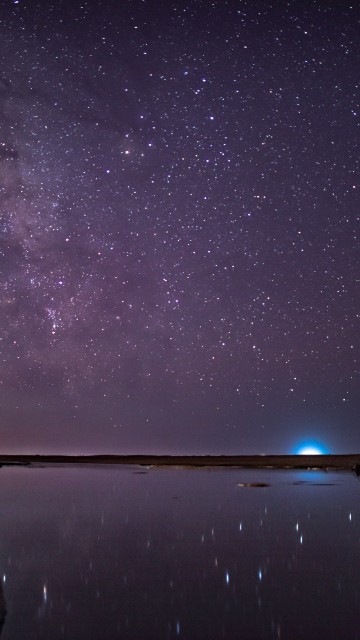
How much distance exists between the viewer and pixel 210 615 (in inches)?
366

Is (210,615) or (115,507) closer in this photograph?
(210,615)

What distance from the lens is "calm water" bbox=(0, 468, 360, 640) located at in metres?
8.74

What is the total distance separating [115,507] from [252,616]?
17.6 m

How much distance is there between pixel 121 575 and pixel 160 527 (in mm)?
7553

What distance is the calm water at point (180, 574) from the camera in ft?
28.7

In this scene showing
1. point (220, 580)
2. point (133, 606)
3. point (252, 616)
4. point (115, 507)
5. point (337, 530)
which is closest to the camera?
point (252, 616)

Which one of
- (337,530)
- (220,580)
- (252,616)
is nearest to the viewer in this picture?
(252,616)

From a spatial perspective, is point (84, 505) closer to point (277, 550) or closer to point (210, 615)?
point (277, 550)

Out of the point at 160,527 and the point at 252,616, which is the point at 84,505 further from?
the point at 252,616

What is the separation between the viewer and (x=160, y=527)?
19.5 meters

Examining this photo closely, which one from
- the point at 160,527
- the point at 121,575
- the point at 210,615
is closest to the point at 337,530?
the point at 160,527

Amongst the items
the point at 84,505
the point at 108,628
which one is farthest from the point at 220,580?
the point at 84,505

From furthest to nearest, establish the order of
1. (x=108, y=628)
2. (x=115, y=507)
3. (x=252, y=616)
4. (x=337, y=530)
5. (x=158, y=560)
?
1. (x=115, y=507)
2. (x=337, y=530)
3. (x=158, y=560)
4. (x=252, y=616)
5. (x=108, y=628)

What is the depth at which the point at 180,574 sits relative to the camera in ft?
40.2
